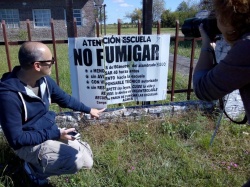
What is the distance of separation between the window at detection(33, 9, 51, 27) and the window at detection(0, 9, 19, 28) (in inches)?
56.3

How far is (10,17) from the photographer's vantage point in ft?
66.3

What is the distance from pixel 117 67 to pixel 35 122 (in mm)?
1306

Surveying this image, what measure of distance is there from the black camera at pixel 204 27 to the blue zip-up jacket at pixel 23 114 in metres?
1.34

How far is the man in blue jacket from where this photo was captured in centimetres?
185

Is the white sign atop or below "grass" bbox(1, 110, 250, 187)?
atop

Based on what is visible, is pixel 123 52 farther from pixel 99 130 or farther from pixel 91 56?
pixel 99 130

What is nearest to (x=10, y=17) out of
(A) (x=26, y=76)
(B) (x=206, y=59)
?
(A) (x=26, y=76)

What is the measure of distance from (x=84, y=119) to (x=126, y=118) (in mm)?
573

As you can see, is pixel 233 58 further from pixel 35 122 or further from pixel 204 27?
pixel 35 122

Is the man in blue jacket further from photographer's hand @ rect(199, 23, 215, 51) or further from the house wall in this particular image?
the house wall

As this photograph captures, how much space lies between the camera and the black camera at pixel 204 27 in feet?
4.33

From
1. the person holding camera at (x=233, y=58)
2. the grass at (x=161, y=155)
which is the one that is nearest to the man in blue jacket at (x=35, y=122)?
the grass at (x=161, y=155)

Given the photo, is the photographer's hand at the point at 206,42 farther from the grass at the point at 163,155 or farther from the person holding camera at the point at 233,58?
the grass at the point at 163,155

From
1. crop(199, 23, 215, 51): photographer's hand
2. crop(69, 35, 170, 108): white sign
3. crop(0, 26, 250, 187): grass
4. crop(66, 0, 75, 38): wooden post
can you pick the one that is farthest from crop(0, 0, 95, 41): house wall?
crop(199, 23, 215, 51): photographer's hand
